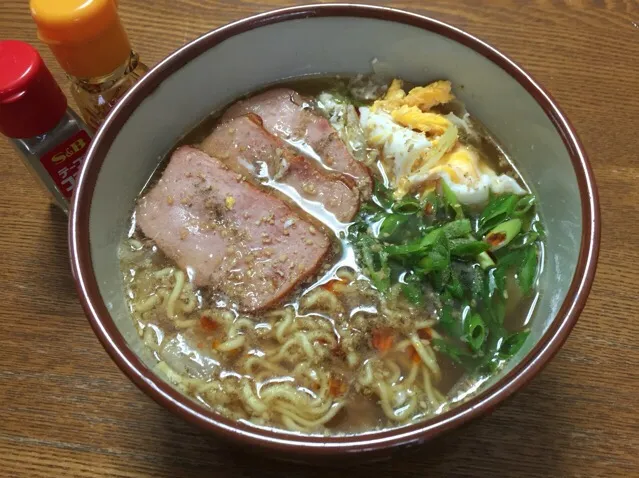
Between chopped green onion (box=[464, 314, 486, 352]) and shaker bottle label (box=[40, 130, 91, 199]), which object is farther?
shaker bottle label (box=[40, 130, 91, 199])

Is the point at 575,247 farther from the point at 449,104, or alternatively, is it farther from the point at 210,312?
the point at 210,312

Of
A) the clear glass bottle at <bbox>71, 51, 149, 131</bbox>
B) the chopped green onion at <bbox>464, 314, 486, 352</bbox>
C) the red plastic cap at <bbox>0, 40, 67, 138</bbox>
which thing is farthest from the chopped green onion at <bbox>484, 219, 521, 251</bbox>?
the red plastic cap at <bbox>0, 40, 67, 138</bbox>

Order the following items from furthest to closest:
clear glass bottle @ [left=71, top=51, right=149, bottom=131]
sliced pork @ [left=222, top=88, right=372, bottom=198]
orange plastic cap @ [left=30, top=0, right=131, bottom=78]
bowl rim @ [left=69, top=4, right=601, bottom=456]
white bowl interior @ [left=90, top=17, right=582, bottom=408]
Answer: sliced pork @ [left=222, top=88, right=372, bottom=198], clear glass bottle @ [left=71, top=51, right=149, bottom=131], white bowl interior @ [left=90, top=17, right=582, bottom=408], orange plastic cap @ [left=30, top=0, right=131, bottom=78], bowl rim @ [left=69, top=4, right=601, bottom=456]

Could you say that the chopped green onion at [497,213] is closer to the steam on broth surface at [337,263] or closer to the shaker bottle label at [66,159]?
the steam on broth surface at [337,263]

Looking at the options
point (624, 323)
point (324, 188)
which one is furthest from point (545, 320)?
point (324, 188)

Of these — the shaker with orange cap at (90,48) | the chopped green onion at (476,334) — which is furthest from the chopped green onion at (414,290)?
the shaker with orange cap at (90,48)

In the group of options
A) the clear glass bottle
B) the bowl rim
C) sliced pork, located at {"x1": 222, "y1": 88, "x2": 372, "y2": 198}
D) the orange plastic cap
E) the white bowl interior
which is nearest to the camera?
the bowl rim

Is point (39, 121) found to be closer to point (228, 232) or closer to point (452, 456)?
point (228, 232)

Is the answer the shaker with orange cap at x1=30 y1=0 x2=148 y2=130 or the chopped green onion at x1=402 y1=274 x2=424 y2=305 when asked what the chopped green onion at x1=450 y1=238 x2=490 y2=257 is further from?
the shaker with orange cap at x1=30 y1=0 x2=148 y2=130
